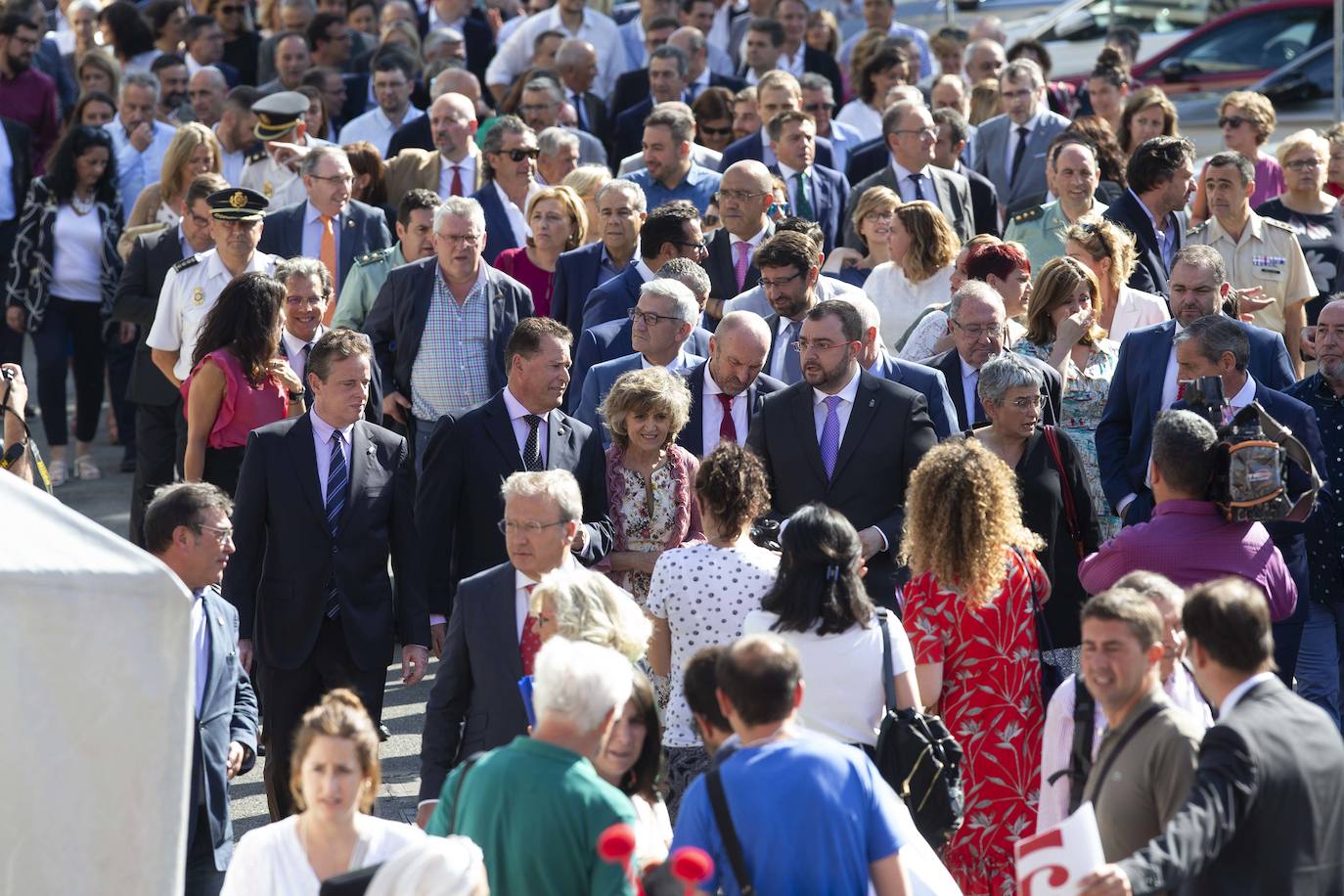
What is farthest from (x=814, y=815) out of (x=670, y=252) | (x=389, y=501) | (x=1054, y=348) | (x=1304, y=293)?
(x=1304, y=293)

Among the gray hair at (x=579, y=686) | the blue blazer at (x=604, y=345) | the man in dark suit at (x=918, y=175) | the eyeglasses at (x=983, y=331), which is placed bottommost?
the gray hair at (x=579, y=686)

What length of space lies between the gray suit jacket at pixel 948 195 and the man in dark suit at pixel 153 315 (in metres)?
3.58

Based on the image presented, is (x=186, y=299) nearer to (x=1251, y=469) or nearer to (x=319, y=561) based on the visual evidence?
(x=319, y=561)

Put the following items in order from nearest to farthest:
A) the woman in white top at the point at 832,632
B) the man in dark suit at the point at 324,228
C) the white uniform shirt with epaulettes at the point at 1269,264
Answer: the woman in white top at the point at 832,632
the white uniform shirt with epaulettes at the point at 1269,264
the man in dark suit at the point at 324,228

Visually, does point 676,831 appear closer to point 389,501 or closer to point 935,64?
→ point 389,501

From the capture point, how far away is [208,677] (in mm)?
5629

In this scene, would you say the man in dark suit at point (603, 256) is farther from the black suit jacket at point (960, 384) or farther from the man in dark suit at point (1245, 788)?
the man in dark suit at point (1245, 788)

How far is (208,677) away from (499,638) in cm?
84

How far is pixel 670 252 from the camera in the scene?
29.7 ft

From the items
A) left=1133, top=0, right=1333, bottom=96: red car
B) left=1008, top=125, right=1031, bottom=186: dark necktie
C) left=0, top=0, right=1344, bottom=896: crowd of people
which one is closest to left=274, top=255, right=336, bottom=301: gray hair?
left=0, top=0, right=1344, bottom=896: crowd of people

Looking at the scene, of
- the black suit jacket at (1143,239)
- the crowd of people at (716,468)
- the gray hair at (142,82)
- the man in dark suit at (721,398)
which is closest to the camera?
the crowd of people at (716,468)

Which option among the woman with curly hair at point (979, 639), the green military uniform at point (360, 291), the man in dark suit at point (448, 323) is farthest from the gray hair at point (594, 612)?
the green military uniform at point (360, 291)

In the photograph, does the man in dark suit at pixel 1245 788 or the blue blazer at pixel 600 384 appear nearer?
the man in dark suit at pixel 1245 788

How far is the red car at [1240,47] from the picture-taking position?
16938 millimetres
